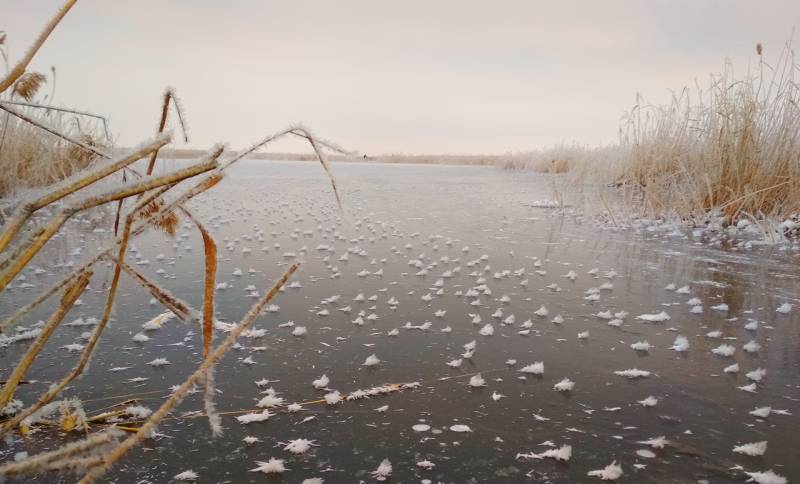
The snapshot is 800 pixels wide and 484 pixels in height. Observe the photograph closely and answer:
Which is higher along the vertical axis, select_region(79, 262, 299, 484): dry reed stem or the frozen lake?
select_region(79, 262, 299, 484): dry reed stem

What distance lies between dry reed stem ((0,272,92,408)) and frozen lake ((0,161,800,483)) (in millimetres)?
711

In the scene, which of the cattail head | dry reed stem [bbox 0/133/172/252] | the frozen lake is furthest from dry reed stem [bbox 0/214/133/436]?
the cattail head

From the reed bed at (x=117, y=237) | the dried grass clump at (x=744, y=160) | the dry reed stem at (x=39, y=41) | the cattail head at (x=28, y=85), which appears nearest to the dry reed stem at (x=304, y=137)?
the reed bed at (x=117, y=237)

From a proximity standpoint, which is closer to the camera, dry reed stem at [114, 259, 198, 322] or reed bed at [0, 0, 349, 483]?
reed bed at [0, 0, 349, 483]

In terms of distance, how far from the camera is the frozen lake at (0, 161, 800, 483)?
6.16 ft

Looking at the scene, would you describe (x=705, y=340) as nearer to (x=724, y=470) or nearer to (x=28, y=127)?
(x=724, y=470)

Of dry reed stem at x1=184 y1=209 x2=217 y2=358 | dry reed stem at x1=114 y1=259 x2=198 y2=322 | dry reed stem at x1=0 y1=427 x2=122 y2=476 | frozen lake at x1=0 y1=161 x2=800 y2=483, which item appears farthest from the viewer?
frozen lake at x1=0 y1=161 x2=800 y2=483

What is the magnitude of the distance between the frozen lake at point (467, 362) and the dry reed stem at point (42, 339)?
2.33ft

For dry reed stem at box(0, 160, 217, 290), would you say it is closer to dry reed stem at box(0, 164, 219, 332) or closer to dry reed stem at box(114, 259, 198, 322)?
dry reed stem at box(0, 164, 219, 332)

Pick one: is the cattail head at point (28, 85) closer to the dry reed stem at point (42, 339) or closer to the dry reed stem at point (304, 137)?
the dry reed stem at point (42, 339)

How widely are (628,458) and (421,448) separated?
756 mm

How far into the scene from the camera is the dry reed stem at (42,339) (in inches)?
41.1

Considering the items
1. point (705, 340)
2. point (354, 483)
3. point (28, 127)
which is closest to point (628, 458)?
point (354, 483)

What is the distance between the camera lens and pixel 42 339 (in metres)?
1.10
